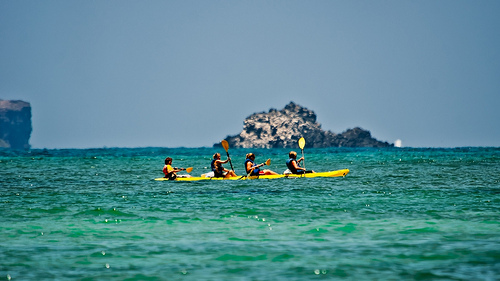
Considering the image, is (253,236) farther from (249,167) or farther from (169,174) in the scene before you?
(169,174)

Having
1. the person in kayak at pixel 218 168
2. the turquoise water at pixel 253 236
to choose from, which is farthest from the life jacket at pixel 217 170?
the turquoise water at pixel 253 236

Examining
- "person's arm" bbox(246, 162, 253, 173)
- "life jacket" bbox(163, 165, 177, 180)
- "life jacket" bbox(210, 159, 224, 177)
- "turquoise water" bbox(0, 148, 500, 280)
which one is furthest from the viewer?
"life jacket" bbox(163, 165, 177, 180)

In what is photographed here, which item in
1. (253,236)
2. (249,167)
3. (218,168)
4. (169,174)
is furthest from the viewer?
(169,174)

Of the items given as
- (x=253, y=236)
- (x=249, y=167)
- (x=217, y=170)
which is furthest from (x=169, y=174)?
(x=253, y=236)

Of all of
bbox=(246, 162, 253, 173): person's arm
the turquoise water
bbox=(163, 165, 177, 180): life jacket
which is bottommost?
the turquoise water

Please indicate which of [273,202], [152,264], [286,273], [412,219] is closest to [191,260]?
[152,264]

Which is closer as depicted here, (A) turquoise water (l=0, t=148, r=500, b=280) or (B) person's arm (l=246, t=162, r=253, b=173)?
(A) turquoise water (l=0, t=148, r=500, b=280)

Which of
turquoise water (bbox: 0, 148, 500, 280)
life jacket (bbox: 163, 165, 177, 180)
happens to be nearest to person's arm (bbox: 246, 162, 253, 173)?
life jacket (bbox: 163, 165, 177, 180)

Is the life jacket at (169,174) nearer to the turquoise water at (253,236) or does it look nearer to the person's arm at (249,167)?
the person's arm at (249,167)

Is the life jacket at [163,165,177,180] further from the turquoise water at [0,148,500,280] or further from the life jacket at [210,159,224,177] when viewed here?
the turquoise water at [0,148,500,280]

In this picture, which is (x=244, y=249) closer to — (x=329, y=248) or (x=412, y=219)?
(x=329, y=248)

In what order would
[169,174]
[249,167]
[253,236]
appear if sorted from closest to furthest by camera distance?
[253,236]
[249,167]
[169,174]

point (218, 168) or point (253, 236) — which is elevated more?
point (218, 168)

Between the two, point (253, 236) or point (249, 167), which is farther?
point (249, 167)
